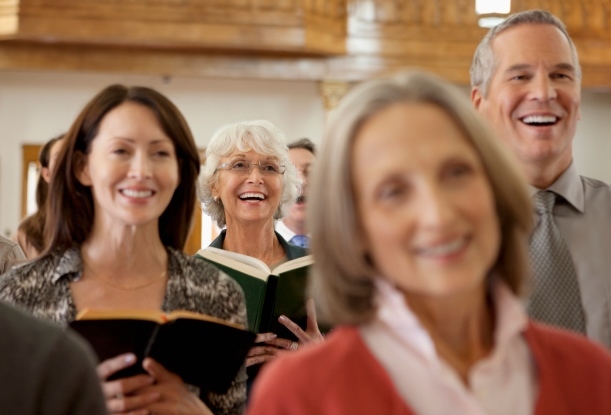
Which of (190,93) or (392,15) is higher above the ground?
(392,15)

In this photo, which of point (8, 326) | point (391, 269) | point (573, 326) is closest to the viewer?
point (8, 326)

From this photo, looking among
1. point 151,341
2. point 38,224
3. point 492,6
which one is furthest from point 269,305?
point 492,6

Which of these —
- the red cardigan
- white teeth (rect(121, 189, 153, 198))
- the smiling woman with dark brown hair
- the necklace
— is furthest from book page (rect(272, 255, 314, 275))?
the red cardigan

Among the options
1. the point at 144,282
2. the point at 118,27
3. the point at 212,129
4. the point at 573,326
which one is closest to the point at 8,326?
the point at 144,282

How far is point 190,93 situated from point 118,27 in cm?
181

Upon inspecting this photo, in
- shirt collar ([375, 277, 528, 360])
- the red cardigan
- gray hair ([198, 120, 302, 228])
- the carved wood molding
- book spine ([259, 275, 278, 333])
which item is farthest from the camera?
the carved wood molding

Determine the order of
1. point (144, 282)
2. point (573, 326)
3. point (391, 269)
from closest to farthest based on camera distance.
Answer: point (391, 269) → point (573, 326) → point (144, 282)

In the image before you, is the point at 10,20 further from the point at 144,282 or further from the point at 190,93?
the point at 144,282

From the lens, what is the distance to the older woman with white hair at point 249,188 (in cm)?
495

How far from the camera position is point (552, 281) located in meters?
3.10

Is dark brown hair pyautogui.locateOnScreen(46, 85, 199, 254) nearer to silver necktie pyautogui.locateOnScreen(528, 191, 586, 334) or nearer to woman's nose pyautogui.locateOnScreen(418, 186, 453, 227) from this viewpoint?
silver necktie pyautogui.locateOnScreen(528, 191, 586, 334)

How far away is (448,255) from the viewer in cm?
185

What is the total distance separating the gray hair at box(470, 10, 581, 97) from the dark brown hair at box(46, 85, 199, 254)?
3.44ft

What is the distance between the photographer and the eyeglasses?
508 cm
